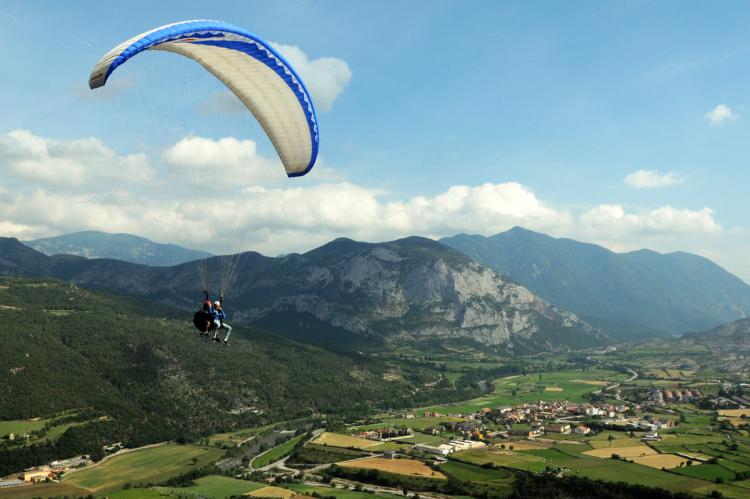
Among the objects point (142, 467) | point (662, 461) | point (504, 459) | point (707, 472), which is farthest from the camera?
point (142, 467)

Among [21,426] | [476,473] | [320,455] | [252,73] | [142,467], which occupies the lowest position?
[142,467]

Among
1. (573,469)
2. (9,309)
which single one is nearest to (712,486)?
(573,469)

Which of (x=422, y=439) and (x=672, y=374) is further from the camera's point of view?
(x=672, y=374)

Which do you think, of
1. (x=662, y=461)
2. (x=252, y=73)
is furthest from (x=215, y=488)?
(x=252, y=73)

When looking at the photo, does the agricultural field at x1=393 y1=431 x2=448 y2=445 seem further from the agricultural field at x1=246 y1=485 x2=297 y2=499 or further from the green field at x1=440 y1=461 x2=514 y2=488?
the agricultural field at x1=246 y1=485 x2=297 y2=499

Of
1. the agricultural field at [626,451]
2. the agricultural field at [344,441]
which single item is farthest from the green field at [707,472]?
the agricultural field at [344,441]

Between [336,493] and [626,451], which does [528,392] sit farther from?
[336,493]

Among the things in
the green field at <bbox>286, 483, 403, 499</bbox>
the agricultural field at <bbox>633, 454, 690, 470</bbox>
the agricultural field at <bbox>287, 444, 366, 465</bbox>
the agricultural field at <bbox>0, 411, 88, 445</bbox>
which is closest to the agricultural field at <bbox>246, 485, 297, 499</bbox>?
the green field at <bbox>286, 483, 403, 499</bbox>
